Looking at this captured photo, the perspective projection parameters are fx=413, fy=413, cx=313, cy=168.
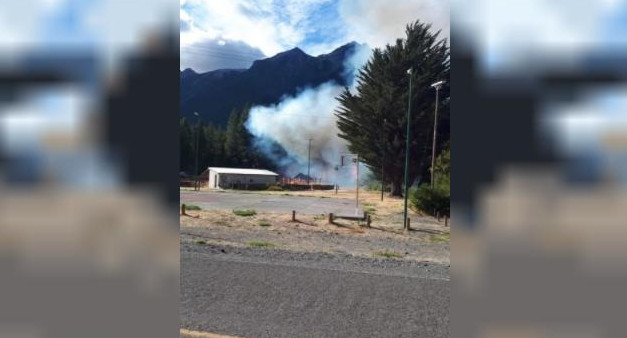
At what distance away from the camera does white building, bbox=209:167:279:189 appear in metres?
24.8

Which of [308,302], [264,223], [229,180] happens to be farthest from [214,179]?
[308,302]

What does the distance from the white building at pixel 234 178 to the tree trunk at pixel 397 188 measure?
7297 mm

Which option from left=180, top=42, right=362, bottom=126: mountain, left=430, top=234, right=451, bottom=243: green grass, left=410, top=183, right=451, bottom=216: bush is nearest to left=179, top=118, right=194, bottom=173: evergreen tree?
left=180, top=42, right=362, bottom=126: mountain

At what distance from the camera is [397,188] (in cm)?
2311

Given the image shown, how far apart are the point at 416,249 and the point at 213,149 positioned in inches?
666

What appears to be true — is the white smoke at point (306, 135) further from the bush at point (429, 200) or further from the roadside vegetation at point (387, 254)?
the roadside vegetation at point (387, 254)

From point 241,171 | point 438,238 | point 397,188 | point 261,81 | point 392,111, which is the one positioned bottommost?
point 438,238

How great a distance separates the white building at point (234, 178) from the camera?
24781 mm

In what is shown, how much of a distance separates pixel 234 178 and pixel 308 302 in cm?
2129

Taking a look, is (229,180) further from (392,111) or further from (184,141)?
(184,141)

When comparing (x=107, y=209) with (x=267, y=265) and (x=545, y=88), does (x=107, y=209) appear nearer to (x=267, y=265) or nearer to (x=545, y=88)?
(x=545, y=88)

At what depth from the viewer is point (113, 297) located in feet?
4.99

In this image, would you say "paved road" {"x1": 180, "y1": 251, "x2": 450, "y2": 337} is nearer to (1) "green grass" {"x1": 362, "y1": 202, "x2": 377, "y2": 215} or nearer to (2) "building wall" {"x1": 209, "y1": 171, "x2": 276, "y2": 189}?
(1) "green grass" {"x1": 362, "y1": 202, "x2": 377, "y2": 215}

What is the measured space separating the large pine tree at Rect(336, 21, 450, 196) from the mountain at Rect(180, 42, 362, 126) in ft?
6.43
